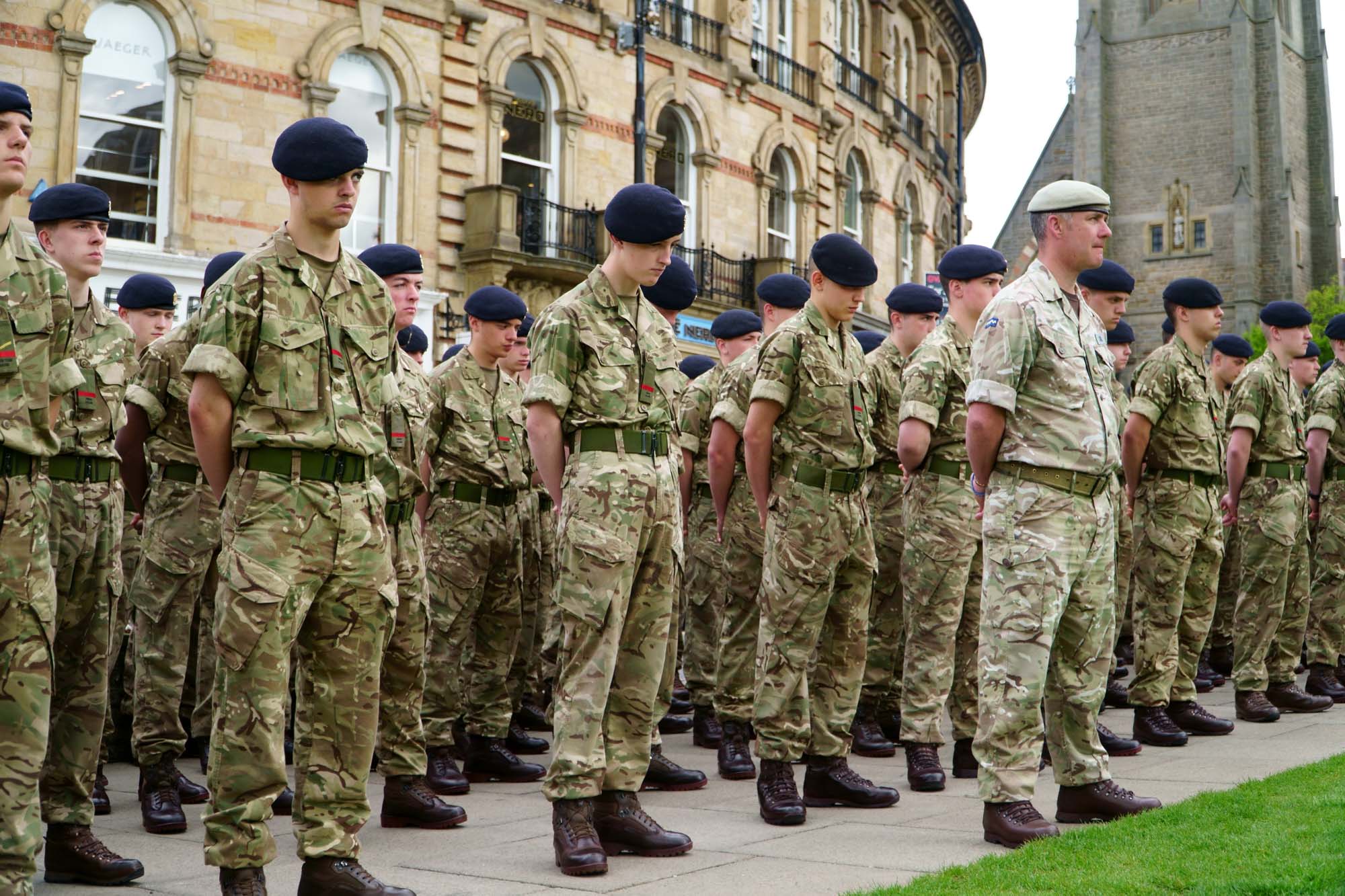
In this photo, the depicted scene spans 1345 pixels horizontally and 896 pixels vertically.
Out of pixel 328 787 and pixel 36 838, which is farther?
pixel 328 787

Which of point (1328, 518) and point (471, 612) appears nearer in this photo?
point (471, 612)

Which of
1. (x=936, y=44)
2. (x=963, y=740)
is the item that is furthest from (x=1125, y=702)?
(x=936, y=44)

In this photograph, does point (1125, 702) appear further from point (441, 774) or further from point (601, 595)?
point (601, 595)

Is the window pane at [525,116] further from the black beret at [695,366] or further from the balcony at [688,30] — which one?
the black beret at [695,366]

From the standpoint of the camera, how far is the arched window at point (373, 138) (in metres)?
21.6

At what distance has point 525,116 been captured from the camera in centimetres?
2425

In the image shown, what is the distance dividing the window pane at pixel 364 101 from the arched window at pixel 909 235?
16260mm

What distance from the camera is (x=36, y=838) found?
4312 millimetres

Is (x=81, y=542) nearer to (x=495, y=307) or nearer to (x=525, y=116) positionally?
(x=495, y=307)

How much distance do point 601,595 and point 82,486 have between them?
83.4 inches

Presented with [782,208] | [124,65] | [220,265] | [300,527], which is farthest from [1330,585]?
[782,208]

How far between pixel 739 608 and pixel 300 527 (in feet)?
13.7

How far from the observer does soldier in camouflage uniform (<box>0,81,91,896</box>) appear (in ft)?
14.1

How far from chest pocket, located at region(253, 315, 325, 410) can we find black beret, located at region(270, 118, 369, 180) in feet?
1.60
